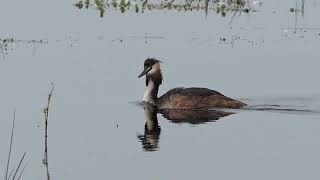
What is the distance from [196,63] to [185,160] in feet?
35.5

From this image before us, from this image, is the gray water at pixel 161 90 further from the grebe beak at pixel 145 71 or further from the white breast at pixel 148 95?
the grebe beak at pixel 145 71

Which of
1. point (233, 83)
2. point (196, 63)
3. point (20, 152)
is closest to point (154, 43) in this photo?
point (196, 63)

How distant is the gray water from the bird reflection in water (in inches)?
4.4

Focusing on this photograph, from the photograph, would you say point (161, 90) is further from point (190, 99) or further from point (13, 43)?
point (13, 43)

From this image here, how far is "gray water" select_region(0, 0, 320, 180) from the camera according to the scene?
14.3 metres

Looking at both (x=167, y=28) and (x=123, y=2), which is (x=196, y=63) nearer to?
(x=167, y=28)

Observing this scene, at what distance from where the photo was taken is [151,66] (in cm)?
2233

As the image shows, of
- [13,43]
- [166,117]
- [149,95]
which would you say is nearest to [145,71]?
[149,95]

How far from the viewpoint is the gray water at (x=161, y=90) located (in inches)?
563

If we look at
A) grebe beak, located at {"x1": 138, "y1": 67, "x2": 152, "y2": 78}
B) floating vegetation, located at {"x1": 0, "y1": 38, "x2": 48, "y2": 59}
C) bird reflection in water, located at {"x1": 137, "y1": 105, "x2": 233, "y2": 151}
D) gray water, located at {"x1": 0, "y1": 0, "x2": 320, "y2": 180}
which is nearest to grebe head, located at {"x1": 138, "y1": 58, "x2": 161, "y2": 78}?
grebe beak, located at {"x1": 138, "y1": 67, "x2": 152, "y2": 78}

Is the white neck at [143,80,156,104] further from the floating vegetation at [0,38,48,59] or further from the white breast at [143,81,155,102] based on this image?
the floating vegetation at [0,38,48,59]

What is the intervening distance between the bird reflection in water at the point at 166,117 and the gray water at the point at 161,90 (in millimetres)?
112

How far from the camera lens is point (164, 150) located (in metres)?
15.2

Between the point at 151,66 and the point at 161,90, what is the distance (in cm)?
108
